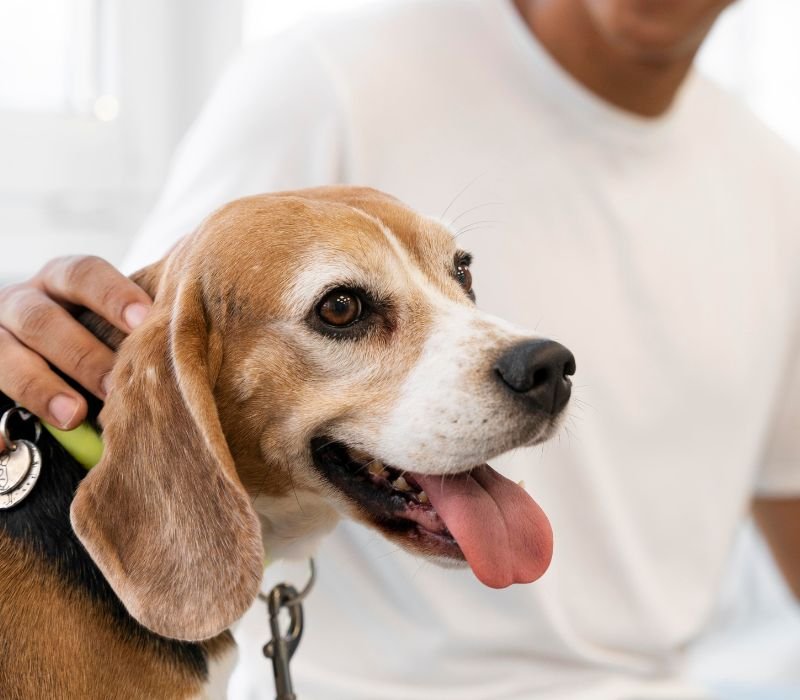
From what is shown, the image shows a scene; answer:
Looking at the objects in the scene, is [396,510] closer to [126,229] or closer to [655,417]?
[655,417]

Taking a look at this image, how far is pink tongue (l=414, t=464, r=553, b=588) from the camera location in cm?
96

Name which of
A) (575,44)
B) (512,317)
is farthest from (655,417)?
(575,44)

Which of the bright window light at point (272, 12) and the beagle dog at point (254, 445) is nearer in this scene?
the beagle dog at point (254, 445)

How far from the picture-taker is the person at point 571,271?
1.48 m

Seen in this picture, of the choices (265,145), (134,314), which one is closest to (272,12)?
(265,145)

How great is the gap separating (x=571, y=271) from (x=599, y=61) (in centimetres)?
37

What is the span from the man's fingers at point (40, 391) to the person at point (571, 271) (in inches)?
15.4

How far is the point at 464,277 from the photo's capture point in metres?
1.24

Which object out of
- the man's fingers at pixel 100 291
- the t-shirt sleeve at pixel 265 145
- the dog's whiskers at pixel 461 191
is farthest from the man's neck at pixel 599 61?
the man's fingers at pixel 100 291

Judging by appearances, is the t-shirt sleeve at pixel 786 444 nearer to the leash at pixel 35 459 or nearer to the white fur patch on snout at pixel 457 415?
the white fur patch on snout at pixel 457 415

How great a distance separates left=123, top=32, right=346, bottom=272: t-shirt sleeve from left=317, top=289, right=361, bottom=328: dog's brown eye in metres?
0.43

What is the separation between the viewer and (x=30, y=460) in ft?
3.32

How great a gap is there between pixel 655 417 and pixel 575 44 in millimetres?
650

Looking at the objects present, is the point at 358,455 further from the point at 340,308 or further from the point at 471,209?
the point at 471,209
